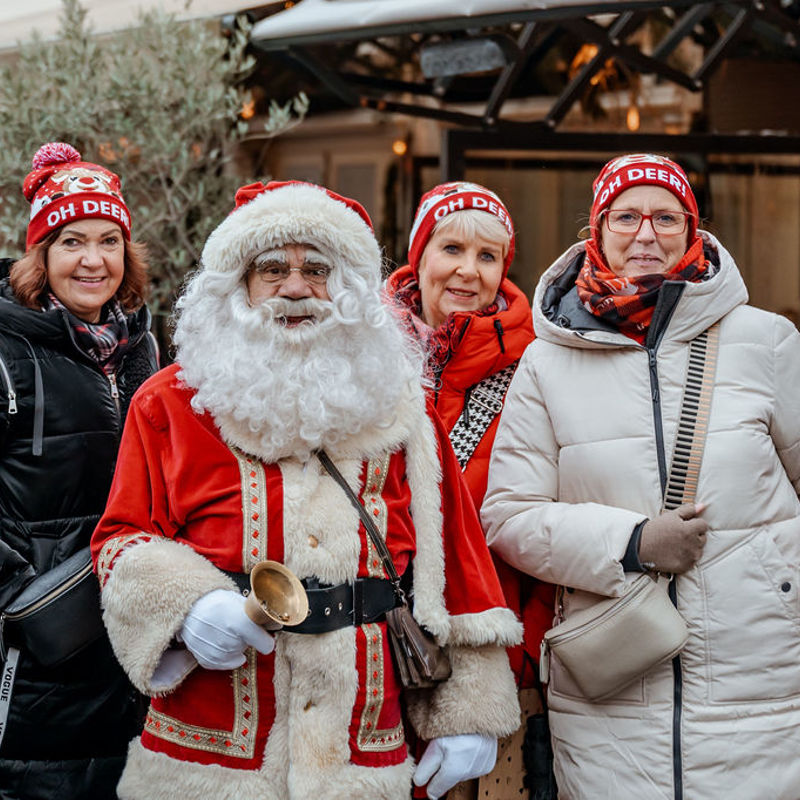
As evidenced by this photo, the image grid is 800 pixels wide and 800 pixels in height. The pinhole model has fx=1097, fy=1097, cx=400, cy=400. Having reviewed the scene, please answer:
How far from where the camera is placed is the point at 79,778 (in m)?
3.32

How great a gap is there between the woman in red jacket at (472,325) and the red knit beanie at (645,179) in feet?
1.52

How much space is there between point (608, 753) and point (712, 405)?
0.94 metres

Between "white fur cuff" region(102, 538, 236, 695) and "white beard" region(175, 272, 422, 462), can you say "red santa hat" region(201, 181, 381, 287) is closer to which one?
"white beard" region(175, 272, 422, 462)

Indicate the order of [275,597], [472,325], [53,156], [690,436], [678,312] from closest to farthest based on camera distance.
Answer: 1. [275,597]
2. [690,436]
3. [678,312]
4. [472,325]
5. [53,156]

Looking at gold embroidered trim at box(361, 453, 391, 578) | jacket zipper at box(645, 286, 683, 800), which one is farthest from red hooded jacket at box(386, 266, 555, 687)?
gold embroidered trim at box(361, 453, 391, 578)

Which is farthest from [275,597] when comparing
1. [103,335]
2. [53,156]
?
[53,156]

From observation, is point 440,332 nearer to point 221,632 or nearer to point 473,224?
point 473,224

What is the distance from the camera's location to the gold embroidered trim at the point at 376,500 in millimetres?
2645

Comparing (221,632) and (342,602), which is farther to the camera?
(342,602)

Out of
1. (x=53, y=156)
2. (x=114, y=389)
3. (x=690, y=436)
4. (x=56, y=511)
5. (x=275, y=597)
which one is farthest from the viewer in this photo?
(x=53, y=156)

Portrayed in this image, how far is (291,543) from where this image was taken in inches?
101

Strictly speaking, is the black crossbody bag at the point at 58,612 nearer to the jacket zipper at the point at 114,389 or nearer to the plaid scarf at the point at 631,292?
the jacket zipper at the point at 114,389

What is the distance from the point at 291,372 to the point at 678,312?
1047 mm

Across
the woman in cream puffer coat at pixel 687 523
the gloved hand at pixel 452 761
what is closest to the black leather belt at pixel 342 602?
the gloved hand at pixel 452 761
